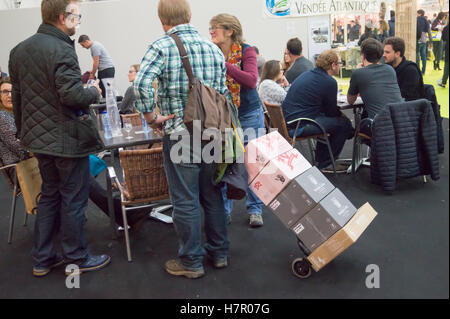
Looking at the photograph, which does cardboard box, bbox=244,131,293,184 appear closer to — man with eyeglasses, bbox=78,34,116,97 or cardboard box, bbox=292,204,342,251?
cardboard box, bbox=292,204,342,251

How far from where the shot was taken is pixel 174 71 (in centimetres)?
207

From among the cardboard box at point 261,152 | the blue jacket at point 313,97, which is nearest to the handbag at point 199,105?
the cardboard box at point 261,152

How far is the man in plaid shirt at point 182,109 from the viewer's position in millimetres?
2057

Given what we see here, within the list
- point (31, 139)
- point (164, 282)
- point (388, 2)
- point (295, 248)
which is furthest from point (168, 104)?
point (388, 2)

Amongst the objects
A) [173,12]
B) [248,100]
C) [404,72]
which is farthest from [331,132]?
[173,12]

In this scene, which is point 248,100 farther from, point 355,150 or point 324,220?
point 355,150

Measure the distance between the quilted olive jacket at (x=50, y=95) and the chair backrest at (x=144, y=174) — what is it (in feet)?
0.78

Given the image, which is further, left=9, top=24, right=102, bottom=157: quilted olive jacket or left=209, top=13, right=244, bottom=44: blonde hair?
left=209, top=13, right=244, bottom=44: blonde hair

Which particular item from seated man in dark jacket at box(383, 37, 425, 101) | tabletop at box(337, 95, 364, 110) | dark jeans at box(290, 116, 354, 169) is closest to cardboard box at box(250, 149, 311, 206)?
dark jeans at box(290, 116, 354, 169)

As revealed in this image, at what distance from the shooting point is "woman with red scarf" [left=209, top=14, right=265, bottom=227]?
2.59 meters

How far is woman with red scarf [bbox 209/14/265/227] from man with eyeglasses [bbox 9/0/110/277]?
0.84 metres

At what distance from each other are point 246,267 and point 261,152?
2.33 ft

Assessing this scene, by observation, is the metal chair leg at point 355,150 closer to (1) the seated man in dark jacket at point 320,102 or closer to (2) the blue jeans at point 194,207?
(1) the seated man in dark jacket at point 320,102
